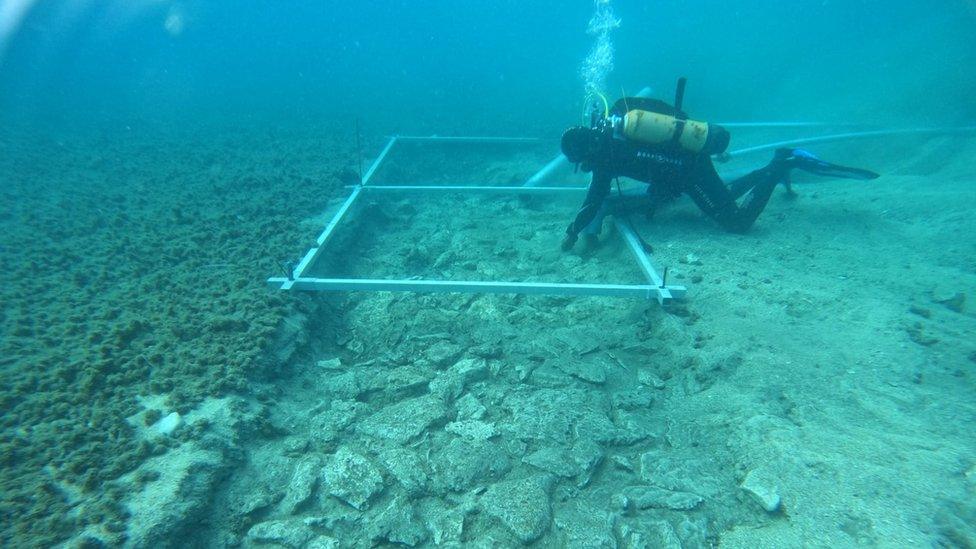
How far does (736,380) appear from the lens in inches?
141

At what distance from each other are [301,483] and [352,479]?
1.05 ft

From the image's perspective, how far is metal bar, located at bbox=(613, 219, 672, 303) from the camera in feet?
14.3

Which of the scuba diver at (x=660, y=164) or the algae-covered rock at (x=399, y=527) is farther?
the scuba diver at (x=660, y=164)

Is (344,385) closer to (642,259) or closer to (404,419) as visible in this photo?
(404,419)

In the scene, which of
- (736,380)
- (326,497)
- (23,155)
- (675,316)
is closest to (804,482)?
(736,380)

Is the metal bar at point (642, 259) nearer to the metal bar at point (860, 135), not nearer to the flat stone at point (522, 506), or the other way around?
the flat stone at point (522, 506)

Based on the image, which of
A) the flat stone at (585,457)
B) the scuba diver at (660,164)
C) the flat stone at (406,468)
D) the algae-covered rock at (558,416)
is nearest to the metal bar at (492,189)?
the scuba diver at (660,164)

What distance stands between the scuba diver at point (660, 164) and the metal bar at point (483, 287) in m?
1.38

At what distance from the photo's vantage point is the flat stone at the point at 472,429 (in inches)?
128

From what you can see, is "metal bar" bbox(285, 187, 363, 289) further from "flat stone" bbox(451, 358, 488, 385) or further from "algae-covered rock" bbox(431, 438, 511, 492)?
"algae-covered rock" bbox(431, 438, 511, 492)

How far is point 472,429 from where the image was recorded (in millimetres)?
3328

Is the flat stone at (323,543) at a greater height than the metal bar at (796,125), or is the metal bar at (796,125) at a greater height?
the metal bar at (796,125)

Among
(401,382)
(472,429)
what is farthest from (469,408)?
(401,382)

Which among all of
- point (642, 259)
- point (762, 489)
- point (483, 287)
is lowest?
point (762, 489)
